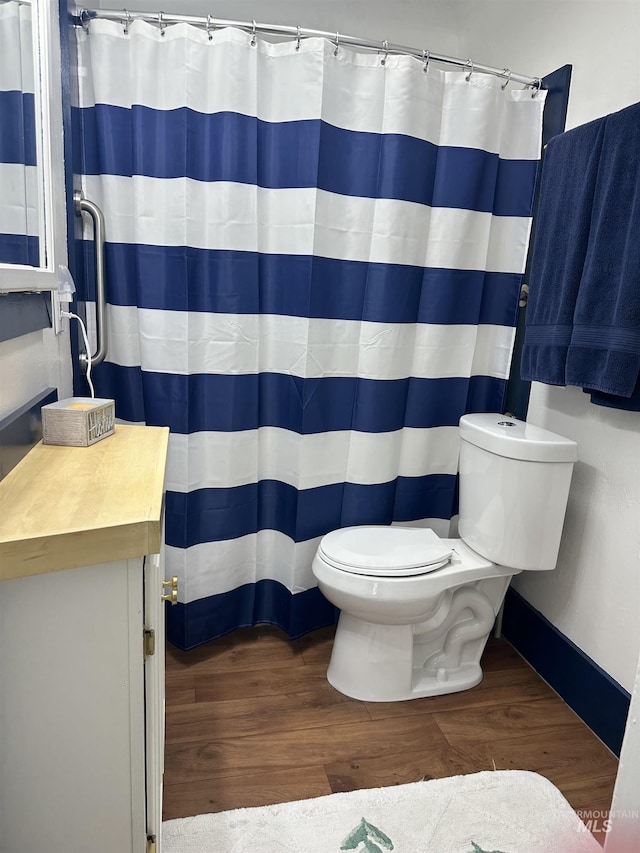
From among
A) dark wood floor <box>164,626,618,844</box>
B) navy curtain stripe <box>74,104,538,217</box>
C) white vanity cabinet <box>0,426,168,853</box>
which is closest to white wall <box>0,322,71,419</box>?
white vanity cabinet <box>0,426,168,853</box>

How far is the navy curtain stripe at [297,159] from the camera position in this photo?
164cm

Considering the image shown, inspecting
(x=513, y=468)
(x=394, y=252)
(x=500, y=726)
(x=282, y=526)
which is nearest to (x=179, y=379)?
(x=282, y=526)

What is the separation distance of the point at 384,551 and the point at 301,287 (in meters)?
0.84

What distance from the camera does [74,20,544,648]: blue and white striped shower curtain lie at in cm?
165

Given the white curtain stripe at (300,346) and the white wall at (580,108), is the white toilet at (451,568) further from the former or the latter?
the white curtain stripe at (300,346)

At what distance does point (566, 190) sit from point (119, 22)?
4.28ft

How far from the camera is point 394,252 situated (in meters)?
1.83

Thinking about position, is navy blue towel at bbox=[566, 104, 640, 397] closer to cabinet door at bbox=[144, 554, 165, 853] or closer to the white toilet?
the white toilet

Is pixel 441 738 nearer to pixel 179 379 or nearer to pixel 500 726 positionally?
pixel 500 726

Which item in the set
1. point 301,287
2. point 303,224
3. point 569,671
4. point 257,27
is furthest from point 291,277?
point 569,671

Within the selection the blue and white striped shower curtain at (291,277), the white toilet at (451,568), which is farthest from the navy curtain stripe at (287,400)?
the white toilet at (451,568)

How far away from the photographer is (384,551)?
176 centimetres

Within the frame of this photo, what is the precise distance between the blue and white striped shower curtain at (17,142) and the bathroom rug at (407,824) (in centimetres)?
129

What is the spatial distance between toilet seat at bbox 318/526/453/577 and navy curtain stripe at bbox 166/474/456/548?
114 mm
